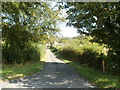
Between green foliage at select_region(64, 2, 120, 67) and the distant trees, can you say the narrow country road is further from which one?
the distant trees

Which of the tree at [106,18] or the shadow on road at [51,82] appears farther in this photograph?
the shadow on road at [51,82]

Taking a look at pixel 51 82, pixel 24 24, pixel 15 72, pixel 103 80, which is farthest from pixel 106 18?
pixel 24 24

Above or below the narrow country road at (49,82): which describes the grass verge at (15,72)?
above

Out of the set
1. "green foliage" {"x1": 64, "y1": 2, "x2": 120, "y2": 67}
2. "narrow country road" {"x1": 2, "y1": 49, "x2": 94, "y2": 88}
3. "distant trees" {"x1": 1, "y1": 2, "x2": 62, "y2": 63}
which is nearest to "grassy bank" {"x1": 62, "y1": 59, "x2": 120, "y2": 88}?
"narrow country road" {"x1": 2, "y1": 49, "x2": 94, "y2": 88}

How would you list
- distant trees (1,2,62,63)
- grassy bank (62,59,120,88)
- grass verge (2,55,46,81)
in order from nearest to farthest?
grassy bank (62,59,120,88) → grass verge (2,55,46,81) → distant trees (1,2,62,63)

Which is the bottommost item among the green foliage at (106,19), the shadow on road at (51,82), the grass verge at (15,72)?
the shadow on road at (51,82)

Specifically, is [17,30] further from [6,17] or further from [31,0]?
→ [31,0]

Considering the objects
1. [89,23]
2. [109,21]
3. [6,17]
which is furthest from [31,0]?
[109,21]

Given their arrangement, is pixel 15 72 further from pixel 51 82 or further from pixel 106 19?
pixel 106 19

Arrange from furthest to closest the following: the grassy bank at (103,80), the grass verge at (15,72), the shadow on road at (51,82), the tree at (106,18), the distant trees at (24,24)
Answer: the distant trees at (24,24)
the grass verge at (15,72)
the shadow on road at (51,82)
the grassy bank at (103,80)
the tree at (106,18)

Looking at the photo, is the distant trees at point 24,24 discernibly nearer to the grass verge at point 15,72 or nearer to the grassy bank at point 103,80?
the grass verge at point 15,72

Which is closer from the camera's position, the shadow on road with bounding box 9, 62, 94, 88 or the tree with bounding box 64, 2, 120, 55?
the tree with bounding box 64, 2, 120, 55

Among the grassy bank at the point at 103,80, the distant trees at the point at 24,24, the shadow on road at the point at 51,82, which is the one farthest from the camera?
the distant trees at the point at 24,24

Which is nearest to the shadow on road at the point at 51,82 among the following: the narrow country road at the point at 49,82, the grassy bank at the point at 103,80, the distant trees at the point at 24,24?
the narrow country road at the point at 49,82
